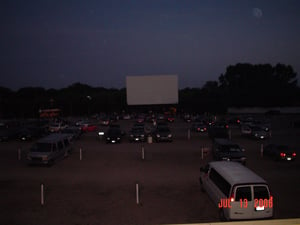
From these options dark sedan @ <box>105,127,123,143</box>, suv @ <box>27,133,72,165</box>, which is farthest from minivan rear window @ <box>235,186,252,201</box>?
dark sedan @ <box>105,127,123,143</box>

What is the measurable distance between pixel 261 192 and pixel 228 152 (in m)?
9.45

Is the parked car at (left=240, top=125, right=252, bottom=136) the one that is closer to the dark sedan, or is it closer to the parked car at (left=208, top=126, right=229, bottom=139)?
the parked car at (left=208, top=126, right=229, bottom=139)

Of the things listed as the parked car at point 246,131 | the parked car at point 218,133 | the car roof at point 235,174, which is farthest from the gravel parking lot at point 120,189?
the parked car at point 246,131

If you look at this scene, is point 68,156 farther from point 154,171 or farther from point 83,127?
point 83,127

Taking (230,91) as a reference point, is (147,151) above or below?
below

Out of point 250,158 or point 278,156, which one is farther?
point 250,158

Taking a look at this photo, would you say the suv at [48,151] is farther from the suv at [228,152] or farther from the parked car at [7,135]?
the parked car at [7,135]

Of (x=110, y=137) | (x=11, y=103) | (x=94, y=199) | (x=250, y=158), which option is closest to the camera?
(x=94, y=199)

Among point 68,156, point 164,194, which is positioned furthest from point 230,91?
point 164,194

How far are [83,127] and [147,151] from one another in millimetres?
17983

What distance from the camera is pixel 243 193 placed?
362 inches

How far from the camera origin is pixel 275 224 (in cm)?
347

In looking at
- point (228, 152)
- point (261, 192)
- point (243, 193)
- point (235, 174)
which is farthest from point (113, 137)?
point (261, 192)

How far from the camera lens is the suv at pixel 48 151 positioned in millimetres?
18203
